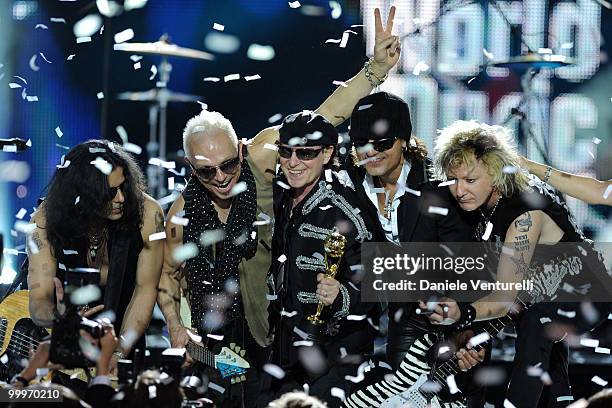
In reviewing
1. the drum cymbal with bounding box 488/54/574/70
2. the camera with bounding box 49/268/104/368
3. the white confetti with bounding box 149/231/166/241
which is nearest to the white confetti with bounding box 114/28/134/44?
the drum cymbal with bounding box 488/54/574/70

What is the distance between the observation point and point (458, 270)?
4.89 meters

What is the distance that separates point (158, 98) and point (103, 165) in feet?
8.55

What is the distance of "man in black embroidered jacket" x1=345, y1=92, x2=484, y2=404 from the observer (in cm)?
473

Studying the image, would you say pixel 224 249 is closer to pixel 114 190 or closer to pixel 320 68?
pixel 114 190

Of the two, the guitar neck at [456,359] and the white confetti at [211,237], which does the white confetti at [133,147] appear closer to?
the white confetti at [211,237]

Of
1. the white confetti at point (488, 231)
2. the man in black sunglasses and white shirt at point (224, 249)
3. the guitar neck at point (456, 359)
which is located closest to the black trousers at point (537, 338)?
the guitar neck at point (456, 359)

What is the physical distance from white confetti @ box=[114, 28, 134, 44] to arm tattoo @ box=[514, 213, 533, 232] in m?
3.36

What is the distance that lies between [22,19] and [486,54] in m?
2.81

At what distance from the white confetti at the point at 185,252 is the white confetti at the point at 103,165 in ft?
1.57

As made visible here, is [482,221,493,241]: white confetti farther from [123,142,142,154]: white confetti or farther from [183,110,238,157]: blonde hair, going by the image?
[123,142,142,154]: white confetti

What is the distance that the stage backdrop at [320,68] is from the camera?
674cm

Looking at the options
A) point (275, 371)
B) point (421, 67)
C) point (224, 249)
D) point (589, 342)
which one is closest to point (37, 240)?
point (224, 249)

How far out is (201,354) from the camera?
4699 millimetres

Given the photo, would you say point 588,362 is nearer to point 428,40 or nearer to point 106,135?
point 428,40
